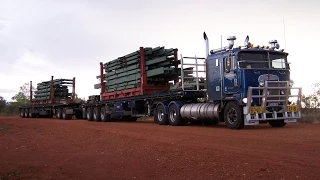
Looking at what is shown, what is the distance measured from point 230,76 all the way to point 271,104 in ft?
6.35

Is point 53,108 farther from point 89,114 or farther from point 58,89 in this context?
point 89,114

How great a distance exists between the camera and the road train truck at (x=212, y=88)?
14.0 m

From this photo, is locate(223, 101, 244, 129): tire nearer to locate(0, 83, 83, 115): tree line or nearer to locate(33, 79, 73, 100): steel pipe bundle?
locate(33, 79, 73, 100): steel pipe bundle

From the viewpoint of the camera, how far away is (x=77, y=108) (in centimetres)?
3192

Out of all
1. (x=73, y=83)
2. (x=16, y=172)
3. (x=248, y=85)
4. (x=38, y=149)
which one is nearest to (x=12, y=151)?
(x=38, y=149)

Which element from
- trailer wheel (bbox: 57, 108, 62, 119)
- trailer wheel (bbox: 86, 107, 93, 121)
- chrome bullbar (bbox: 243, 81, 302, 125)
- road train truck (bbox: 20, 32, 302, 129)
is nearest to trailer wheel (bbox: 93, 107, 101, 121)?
trailer wheel (bbox: 86, 107, 93, 121)

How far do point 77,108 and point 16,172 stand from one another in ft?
83.6

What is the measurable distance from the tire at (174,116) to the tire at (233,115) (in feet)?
9.66

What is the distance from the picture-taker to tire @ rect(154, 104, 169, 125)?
18102mm

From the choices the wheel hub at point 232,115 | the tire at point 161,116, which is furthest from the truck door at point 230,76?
the tire at point 161,116

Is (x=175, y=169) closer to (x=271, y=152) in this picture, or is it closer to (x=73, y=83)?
(x=271, y=152)

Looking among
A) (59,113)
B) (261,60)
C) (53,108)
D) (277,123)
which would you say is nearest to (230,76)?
(261,60)

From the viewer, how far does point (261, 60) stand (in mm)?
14391

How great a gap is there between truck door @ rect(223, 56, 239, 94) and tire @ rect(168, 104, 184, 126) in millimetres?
3165
